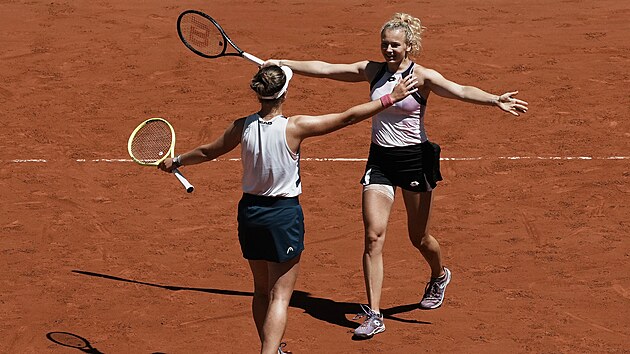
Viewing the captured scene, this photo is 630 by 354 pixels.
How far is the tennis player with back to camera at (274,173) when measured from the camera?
8.89m

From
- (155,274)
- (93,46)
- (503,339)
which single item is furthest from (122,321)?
(93,46)

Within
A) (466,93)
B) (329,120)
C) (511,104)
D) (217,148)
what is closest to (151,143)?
(217,148)

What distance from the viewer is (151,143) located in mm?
10273

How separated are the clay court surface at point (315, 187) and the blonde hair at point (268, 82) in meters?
2.60

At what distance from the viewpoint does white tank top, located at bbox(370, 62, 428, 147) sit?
10555 millimetres

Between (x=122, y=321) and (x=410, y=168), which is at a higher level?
(x=410, y=168)

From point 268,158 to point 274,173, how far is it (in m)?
0.12

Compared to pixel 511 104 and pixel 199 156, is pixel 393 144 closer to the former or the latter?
pixel 511 104

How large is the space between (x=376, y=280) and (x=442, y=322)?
0.77 metres

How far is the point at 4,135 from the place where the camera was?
1603 centimetres

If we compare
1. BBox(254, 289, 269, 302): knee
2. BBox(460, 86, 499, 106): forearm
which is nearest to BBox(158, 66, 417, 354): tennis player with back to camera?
BBox(254, 289, 269, 302): knee

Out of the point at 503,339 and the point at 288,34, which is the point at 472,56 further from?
the point at 503,339

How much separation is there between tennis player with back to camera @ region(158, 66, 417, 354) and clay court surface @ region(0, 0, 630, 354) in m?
1.43

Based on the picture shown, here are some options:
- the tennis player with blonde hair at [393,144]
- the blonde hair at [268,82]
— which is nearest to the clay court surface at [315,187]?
the tennis player with blonde hair at [393,144]
